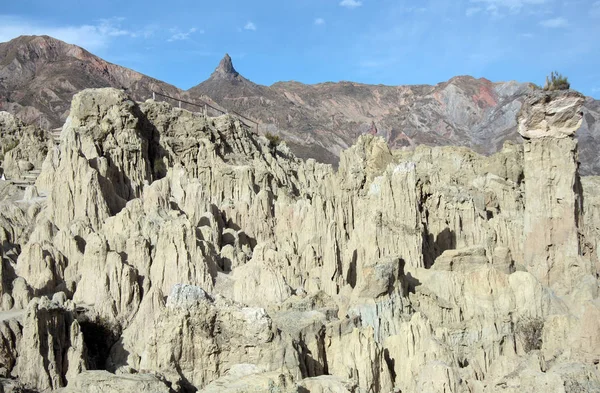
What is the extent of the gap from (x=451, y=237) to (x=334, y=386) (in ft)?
72.8

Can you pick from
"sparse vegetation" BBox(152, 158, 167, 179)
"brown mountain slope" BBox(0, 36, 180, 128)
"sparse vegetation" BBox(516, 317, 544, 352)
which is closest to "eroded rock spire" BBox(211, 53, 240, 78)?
"brown mountain slope" BBox(0, 36, 180, 128)

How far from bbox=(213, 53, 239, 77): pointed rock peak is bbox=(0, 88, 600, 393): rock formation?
60.9 m

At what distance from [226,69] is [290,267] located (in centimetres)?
7849

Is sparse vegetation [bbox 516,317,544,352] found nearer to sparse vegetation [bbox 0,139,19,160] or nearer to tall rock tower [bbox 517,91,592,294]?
tall rock tower [bbox 517,91,592,294]

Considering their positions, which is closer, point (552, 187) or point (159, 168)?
point (552, 187)

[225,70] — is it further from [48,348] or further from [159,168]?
[48,348]

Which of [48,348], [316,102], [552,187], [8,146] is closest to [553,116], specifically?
[552,187]

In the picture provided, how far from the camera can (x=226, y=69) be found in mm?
109438

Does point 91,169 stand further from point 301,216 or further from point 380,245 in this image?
point 380,245

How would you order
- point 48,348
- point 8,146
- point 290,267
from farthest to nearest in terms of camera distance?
point 8,146, point 290,267, point 48,348

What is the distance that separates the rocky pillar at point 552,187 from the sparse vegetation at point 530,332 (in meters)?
6.02

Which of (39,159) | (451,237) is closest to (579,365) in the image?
(451,237)

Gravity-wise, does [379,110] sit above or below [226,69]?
below

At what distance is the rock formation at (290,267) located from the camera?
22.4m
